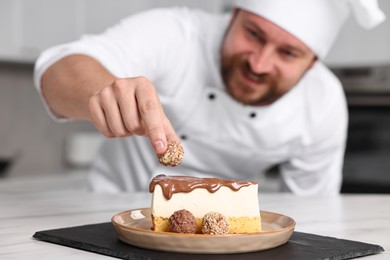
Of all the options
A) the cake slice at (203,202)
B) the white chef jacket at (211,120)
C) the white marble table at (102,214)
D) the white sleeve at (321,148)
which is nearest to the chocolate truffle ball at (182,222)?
the cake slice at (203,202)

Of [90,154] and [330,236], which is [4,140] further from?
[330,236]

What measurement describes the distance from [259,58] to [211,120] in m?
0.30

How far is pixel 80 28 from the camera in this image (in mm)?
2930

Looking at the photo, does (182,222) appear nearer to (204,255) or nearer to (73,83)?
(204,255)

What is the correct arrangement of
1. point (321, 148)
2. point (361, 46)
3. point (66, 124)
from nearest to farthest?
point (321, 148) → point (361, 46) → point (66, 124)

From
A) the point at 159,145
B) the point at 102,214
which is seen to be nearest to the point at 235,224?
the point at 159,145

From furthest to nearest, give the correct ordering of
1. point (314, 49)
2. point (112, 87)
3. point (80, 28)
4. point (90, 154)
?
point (90, 154) → point (80, 28) → point (314, 49) → point (112, 87)

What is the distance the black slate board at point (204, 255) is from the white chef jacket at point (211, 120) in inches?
32.9

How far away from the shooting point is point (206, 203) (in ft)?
3.05

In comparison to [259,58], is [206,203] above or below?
below

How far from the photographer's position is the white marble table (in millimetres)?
880

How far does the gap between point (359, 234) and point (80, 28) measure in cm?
212

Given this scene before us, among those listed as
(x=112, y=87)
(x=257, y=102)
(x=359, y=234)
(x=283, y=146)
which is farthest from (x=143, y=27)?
(x=359, y=234)

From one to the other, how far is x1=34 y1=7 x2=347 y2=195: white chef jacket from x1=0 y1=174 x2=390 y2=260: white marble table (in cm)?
35
